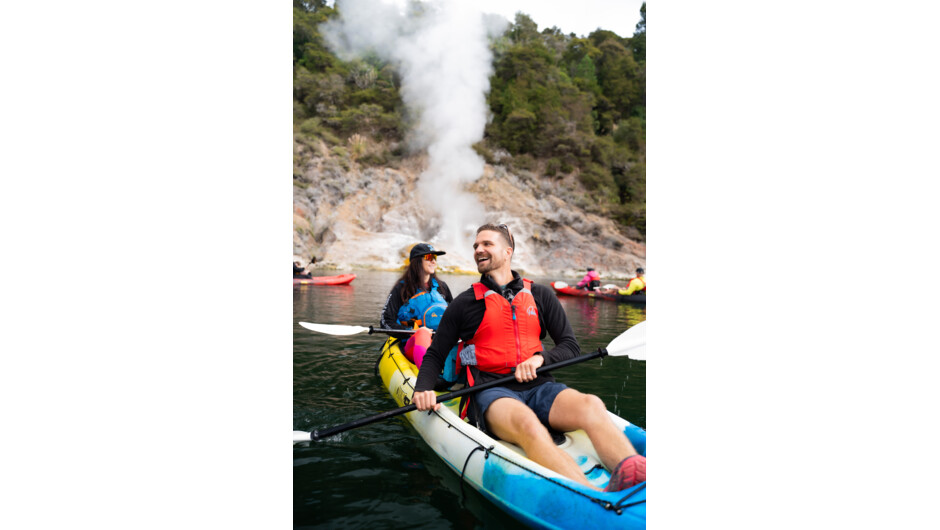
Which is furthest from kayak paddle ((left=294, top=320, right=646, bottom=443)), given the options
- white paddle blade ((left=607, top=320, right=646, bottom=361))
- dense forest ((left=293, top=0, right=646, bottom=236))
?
dense forest ((left=293, top=0, right=646, bottom=236))

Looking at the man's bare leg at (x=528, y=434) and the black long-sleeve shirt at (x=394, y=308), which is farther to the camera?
the black long-sleeve shirt at (x=394, y=308)

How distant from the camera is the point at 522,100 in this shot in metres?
21.0

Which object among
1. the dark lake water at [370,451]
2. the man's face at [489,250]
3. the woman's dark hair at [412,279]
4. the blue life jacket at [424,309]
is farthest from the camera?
the woman's dark hair at [412,279]

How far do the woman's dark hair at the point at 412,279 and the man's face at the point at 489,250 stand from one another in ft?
5.20

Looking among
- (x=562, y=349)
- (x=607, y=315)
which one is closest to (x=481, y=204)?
(x=607, y=315)

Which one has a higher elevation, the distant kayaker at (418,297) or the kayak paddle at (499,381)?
the distant kayaker at (418,297)

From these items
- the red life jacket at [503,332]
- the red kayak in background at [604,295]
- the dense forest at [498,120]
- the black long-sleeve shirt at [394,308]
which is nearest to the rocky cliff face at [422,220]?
the dense forest at [498,120]

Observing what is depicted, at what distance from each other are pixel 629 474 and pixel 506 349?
31.0 inches

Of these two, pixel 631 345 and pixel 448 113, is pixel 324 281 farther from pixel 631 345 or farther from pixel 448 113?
pixel 448 113

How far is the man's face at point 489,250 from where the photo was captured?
209 cm

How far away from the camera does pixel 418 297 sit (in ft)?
12.1

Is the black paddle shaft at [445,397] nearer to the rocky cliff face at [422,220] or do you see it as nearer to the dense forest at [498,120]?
the dense forest at [498,120]

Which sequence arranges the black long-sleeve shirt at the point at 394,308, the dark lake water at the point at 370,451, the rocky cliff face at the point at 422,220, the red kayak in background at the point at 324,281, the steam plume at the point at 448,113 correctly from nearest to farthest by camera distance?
the dark lake water at the point at 370,451, the black long-sleeve shirt at the point at 394,308, the red kayak in background at the point at 324,281, the steam plume at the point at 448,113, the rocky cliff face at the point at 422,220
